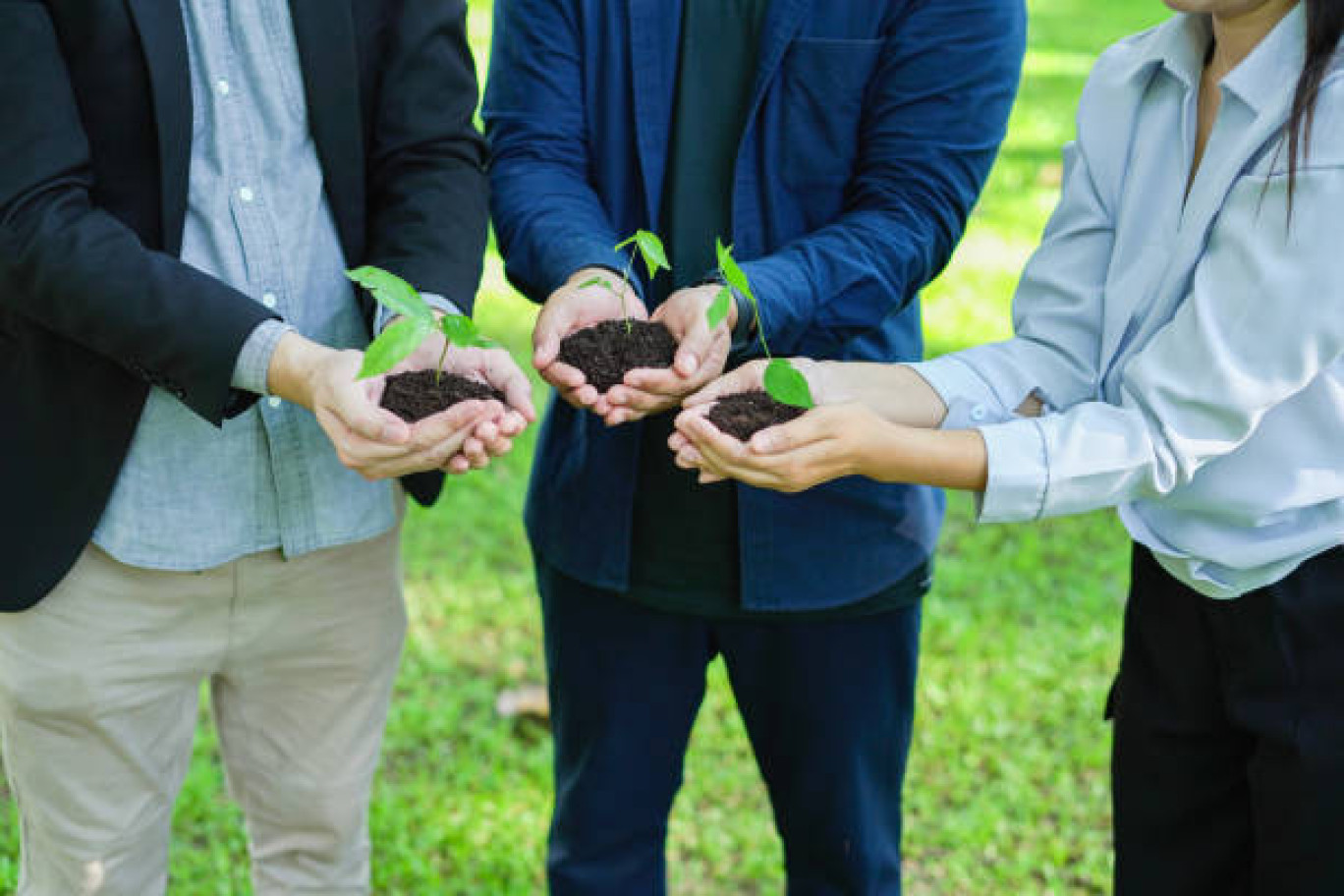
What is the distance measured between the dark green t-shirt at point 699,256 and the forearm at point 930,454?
1.14 ft

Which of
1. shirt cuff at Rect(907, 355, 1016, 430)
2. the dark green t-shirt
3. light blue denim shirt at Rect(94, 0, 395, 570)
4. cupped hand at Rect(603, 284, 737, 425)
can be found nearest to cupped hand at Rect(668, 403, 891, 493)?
cupped hand at Rect(603, 284, 737, 425)

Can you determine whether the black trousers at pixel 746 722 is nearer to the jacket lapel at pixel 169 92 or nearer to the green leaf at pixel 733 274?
the green leaf at pixel 733 274

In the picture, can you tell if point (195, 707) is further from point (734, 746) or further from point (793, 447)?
point (734, 746)

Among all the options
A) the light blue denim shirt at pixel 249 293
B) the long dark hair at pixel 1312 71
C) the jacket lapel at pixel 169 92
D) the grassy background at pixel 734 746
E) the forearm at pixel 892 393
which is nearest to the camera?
the long dark hair at pixel 1312 71

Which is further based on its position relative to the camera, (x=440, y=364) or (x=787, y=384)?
(x=440, y=364)

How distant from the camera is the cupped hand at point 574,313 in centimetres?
232

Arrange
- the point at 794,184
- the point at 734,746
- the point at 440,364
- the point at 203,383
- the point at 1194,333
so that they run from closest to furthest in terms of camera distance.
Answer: the point at 1194,333 → the point at 203,383 → the point at 440,364 → the point at 794,184 → the point at 734,746

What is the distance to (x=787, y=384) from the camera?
2168 millimetres

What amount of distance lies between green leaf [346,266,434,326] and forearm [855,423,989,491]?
69cm

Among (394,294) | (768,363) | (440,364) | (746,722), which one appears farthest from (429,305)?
(746,722)

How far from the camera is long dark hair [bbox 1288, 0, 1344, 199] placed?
1.93 meters

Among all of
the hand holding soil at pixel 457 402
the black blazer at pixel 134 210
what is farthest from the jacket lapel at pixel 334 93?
the hand holding soil at pixel 457 402

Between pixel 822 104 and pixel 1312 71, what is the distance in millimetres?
780

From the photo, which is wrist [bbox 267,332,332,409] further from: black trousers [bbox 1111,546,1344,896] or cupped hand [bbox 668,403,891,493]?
black trousers [bbox 1111,546,1344,896]
